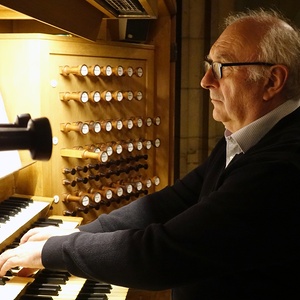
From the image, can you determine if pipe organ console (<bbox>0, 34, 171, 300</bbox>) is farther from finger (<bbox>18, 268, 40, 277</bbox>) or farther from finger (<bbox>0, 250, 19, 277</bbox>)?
finger (<bbox>0, 250, 19, 277</bbox>)

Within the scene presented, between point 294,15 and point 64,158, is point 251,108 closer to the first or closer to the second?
point 64,158

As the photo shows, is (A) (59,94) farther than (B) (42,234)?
Yes

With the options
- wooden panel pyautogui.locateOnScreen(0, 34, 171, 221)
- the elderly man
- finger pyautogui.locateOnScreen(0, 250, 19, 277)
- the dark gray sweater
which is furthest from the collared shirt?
wooden panel pyautogui.locateOnScreen(0, 34, 171, 221)

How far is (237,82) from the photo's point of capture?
1.77 meters

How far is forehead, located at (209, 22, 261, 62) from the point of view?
1.74m

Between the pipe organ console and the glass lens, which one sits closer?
the glass lens

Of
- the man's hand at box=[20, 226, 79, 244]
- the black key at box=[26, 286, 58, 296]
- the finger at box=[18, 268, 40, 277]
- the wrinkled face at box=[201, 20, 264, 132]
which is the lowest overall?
the black key at box=[26, 286, 58, 296]

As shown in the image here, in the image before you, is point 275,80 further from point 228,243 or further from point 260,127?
point 228,243

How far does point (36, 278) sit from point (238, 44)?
1129 millimetres

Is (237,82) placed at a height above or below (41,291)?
above

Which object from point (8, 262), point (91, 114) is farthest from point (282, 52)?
point (91, 114)

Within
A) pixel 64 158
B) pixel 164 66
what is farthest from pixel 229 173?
pixel 164 66

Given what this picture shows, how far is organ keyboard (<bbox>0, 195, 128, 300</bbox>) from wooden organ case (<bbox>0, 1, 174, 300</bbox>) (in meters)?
0.02

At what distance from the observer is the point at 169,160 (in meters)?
3.61
